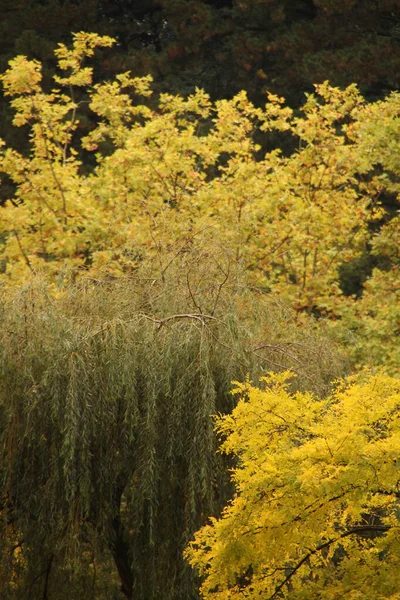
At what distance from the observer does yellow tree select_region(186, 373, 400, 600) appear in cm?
608

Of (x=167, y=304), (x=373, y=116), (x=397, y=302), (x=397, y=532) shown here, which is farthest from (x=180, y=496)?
(x=373, y=116)

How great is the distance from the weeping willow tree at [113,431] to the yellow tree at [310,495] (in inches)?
37.7

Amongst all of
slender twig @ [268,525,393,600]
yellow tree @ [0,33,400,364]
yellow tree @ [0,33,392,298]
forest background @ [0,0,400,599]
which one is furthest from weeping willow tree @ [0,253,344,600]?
yellow tree @ [0,33,392,298]

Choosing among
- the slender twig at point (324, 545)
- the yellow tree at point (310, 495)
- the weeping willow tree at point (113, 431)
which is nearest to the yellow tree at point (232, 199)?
the weeping willow tree at point (113, 431)

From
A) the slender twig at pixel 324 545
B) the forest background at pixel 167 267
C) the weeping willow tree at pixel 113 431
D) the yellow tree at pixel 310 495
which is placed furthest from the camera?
the forest background at pixel 167 267

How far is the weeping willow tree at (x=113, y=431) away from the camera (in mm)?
7887

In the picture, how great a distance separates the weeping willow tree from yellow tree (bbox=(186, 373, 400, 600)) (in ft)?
3.14

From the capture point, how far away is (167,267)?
30.9ft

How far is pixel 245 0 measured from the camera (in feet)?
85.5

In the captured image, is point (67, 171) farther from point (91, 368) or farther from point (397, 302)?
point (91, 368)

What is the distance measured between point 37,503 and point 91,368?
127cm

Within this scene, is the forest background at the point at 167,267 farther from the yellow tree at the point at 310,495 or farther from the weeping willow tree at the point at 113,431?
the yellow tree at the point at 310,495

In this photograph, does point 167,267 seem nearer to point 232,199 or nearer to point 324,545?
point 324,545

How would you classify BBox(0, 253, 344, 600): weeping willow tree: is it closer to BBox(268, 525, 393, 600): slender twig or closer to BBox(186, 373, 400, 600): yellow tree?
BBox(186, 373, 400, 600): yellow tree
